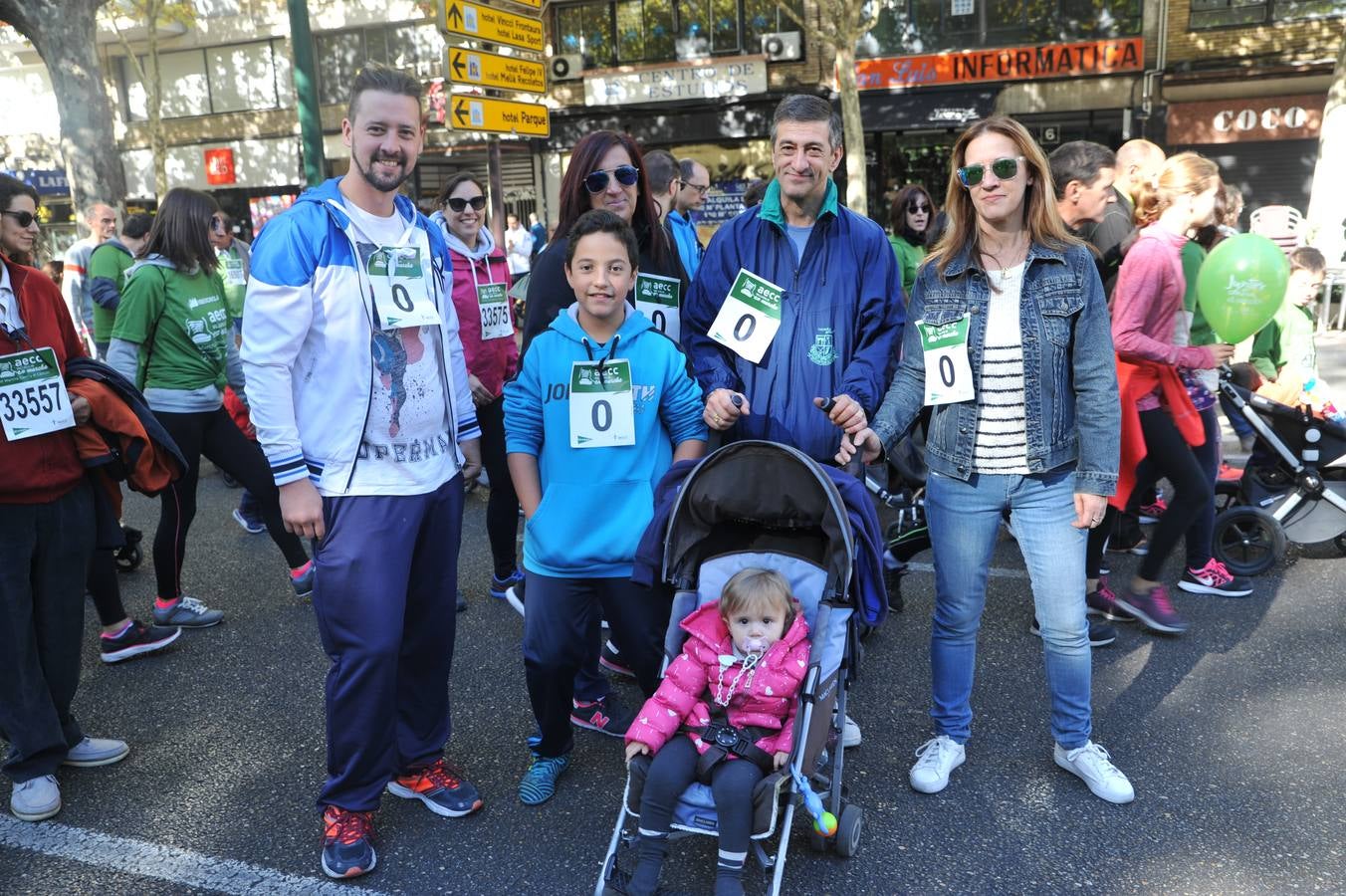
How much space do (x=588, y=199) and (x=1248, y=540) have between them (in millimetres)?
3932

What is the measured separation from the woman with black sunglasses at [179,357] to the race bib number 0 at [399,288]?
7.84ft

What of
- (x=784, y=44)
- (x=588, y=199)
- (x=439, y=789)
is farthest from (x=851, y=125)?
(x=439, y=789)

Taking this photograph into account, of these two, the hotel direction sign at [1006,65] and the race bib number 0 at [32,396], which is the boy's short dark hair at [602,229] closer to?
the race bib number 0 at [32,396]

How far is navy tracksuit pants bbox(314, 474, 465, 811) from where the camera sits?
2906mm

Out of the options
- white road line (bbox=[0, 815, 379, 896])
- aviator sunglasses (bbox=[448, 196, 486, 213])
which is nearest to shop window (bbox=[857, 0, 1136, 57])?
aviator sunglasses (bbox=[448, 196, 486, 213])

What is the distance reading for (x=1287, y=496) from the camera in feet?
17.3

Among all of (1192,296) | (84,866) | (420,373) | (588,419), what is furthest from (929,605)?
(84,866)

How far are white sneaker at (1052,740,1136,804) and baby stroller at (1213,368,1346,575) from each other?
94.6 inches

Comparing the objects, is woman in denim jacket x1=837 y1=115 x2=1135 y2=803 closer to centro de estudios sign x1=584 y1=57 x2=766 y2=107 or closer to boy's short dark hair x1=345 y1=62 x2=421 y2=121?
boy's short dark hair x1=345 y1=62 x2=421 y2=121

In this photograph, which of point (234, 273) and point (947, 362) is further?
point (234, 273)

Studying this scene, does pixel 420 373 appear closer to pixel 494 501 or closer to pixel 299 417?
pixel 299 417

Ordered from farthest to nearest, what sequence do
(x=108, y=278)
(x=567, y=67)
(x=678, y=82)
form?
(x=567, y=67) → (x=678, y=82) → (x=108, y=278)

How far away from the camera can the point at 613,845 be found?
2.65 metres

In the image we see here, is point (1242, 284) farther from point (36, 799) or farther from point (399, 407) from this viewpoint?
point (36, 799)
